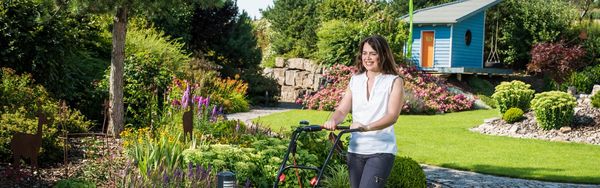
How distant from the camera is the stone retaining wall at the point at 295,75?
23.8 m

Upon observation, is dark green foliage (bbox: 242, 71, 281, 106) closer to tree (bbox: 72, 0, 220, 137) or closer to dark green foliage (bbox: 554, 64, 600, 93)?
dark green foliage (bbox: 554, 64, 600, 93)

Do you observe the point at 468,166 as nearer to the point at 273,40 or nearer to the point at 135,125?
the point at 135,125

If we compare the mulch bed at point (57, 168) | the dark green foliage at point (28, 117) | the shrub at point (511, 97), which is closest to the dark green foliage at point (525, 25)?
the shrub at point (511, 97)

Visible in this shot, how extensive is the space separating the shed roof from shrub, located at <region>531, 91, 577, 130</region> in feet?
41.6

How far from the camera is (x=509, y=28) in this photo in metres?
29.4

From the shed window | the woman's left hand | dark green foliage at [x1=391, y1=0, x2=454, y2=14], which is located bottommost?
the woman's left hand

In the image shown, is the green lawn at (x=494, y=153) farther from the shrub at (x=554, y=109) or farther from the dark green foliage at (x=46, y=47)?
the dark green foliage at (x=46, y=47)

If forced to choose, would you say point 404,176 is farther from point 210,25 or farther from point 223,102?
point 210,25

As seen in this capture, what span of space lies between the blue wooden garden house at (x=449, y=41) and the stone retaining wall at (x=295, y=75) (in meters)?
4.94

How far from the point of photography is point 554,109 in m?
13.8

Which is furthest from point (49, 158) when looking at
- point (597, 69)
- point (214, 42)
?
point (597, 69)

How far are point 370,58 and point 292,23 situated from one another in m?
29.5

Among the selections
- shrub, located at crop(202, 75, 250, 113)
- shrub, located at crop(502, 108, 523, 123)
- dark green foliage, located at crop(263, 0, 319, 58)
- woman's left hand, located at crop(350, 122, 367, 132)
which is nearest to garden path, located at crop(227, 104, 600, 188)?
woman's left hand, located at crop(350, 122, 367, 132)

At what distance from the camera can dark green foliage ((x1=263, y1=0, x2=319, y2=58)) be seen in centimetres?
3141
